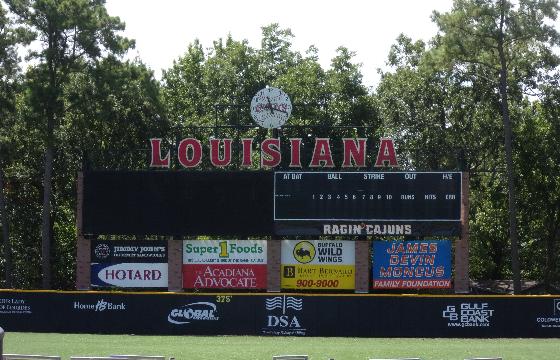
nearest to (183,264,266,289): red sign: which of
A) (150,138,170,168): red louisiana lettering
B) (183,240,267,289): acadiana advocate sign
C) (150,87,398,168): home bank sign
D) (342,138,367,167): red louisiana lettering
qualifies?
(183,240,267,289): acadiana advocate sign

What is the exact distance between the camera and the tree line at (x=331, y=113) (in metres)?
41.1

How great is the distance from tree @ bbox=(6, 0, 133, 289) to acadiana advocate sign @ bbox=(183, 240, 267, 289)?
802 centimetres

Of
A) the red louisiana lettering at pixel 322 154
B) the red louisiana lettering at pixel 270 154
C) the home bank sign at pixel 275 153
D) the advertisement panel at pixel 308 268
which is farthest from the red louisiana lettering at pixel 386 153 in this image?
the advertisement panel at pixel 308 268

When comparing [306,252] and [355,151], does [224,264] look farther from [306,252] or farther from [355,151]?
[355,151]

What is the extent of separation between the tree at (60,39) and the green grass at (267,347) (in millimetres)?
12836

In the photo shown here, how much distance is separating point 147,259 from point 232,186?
→ 429 centimetres

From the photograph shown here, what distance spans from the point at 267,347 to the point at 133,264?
10.9 m

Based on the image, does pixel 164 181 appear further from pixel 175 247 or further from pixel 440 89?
pixel 440 89

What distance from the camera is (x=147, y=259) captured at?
36.5m

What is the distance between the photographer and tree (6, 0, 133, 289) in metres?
40.8

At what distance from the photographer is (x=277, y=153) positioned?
36.3m

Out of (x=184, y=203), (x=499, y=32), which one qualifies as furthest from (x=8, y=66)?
(x=499, y=32)

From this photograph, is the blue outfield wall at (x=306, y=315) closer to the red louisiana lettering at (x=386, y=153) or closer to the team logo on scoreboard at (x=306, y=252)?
the team logo on scoreboard at (x=306, y=252)

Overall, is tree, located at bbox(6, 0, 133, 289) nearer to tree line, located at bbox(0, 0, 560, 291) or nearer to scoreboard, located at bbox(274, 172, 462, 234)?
tree line, located at bbox(0, 0, 560, 291)
